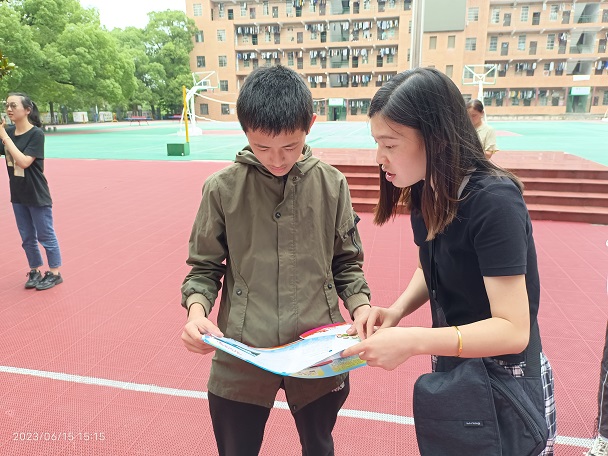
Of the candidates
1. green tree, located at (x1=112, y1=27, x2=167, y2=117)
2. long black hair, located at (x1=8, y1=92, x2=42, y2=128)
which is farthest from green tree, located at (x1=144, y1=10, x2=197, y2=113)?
long black hair, located at (x1=8, y1=92, x2=42, y2=128)

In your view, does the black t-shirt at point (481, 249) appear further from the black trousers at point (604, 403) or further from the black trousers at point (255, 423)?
the black trousers at point (604, 403)

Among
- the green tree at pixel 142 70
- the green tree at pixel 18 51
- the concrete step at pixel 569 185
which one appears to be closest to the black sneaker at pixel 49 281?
the concrete step at pixel 569 185

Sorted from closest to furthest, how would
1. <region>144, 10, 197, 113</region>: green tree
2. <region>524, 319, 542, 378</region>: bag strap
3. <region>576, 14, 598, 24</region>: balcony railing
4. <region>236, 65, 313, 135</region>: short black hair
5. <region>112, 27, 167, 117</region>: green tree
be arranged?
<region>524, 319, 542, 378</region>: bag strap < <region>236, 65, 313, 135</region>: short black hair < <region>576, 14, 598, 24</region>: balcony railing < <region>112, 27, 167, 117</region>: green tree < <region>144, 10, 197, 113</region>: green tree

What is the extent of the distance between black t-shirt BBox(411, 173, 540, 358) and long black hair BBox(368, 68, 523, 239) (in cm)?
3

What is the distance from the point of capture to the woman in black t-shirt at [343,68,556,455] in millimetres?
961

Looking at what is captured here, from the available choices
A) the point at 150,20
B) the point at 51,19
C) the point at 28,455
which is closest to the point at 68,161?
the point at 28,455

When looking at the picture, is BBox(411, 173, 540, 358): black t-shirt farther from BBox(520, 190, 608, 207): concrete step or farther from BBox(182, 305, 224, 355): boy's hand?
BBox(520, 190, 608, 207): concrete step

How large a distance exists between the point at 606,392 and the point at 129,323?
3.03m

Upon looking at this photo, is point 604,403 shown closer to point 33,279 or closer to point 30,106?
point 33,279

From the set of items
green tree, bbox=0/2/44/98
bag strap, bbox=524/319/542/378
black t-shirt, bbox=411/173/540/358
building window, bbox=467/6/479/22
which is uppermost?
building window, bbox=467/6/479/22

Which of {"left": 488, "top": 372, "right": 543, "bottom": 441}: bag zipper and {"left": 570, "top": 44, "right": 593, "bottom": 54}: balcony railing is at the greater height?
{"left": 570, "top": 44, "right": 593, "bottom": 54}: balcony railing

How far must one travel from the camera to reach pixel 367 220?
265 inches

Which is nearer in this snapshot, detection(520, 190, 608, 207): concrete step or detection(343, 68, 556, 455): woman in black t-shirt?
detection(343, 68, 556, 455): woman in black t-shirt

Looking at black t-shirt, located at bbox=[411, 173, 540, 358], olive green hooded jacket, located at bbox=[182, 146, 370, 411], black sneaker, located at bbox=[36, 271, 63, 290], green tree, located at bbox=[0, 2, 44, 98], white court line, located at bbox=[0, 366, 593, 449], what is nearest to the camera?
black t-shirt, located at bbox=[411, 173, 540, 358]
